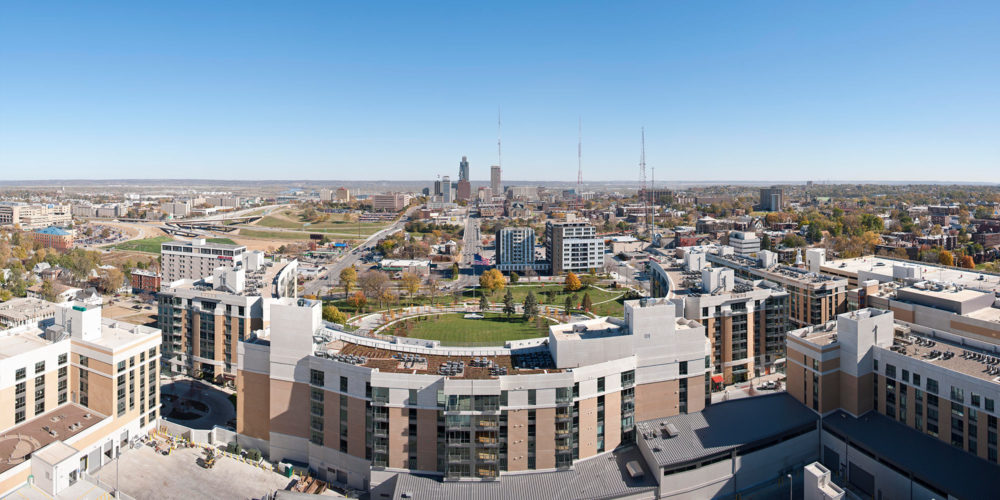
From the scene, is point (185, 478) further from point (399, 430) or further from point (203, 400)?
point (203, 400)

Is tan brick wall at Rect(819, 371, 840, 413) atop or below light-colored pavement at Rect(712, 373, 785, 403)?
atop

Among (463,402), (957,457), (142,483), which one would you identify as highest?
(463,402)

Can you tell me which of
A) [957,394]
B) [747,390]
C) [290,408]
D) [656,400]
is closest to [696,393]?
[656,400]

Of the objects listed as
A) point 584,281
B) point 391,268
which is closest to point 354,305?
point 391,268

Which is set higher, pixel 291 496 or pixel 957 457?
pixel 957 457

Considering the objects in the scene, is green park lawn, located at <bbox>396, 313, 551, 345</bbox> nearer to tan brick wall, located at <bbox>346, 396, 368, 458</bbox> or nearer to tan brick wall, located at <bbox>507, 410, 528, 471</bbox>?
tan brick wall, located at <bbox>346, 396, 368, 458</bbox>

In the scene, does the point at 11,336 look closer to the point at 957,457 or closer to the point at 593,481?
the point at 593,481

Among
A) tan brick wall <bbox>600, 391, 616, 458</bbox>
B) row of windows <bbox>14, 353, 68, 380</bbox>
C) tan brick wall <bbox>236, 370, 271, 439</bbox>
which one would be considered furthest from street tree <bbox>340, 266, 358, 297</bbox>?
tan brick wall <bbox>600, 391, 616, 458</bbox>
